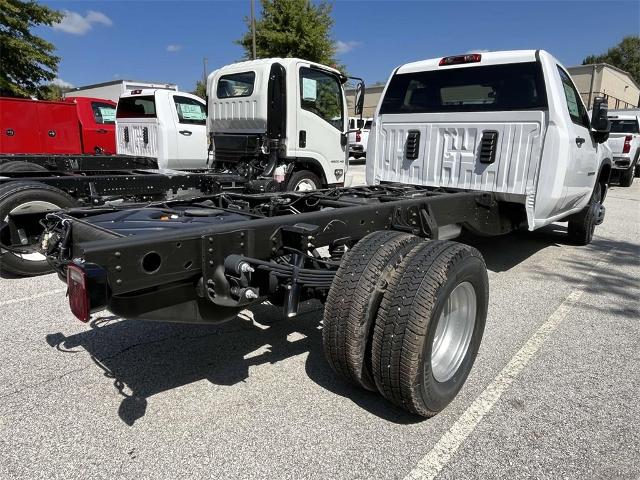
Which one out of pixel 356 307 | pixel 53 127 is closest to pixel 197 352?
pixel 356 307

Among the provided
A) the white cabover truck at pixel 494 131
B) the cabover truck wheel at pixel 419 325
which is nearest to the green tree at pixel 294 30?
the white cabover truck at pixel 494 131

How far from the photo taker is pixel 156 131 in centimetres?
1035

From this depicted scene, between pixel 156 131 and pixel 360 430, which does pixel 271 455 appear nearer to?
pixel 360 430

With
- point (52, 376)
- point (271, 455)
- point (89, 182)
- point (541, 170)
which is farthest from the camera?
point (89, 182)

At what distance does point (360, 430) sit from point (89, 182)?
4.48 metres

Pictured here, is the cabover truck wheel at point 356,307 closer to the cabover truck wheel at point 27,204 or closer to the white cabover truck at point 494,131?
the white cabover truck at point 494,131

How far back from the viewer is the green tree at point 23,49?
19.3 m

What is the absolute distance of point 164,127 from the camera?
10250 millimetres

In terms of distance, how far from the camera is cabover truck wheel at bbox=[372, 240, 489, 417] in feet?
8.17

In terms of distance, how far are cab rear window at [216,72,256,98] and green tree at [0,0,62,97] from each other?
51.5 ft

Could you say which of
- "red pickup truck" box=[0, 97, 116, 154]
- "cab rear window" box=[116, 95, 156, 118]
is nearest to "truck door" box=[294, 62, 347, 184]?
"cab rear window" box=[116, 95, 156, 118]

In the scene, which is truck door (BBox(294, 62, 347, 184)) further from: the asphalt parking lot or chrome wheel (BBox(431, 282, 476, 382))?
chrome wheel (BBox(431, 282, 476, 382))

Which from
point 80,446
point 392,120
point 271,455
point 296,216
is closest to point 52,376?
point 80,446

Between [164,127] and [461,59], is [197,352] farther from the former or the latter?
[164,127]
